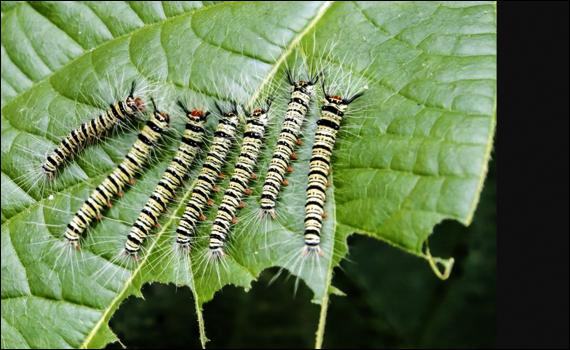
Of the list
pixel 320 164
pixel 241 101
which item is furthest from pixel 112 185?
pixel 320 164

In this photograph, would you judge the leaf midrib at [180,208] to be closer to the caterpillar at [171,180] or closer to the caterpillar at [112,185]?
the caterpillar at [171,180]

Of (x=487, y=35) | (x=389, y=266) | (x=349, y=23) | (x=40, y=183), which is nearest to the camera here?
(x=487, y=35)

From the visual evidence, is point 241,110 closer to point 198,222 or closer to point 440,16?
point 198,222

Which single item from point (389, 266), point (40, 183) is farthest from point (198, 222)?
point (389, 266)

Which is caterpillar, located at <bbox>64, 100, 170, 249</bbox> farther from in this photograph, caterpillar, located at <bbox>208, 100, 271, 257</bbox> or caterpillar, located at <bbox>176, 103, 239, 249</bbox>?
caterpillar, located at <bbox>208, 100, 271, 257</bbox>

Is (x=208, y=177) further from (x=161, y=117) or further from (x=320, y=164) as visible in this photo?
(x=320, y=164)

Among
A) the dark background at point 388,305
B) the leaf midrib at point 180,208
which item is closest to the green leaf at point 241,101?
the leaf midrib at point 180,208
